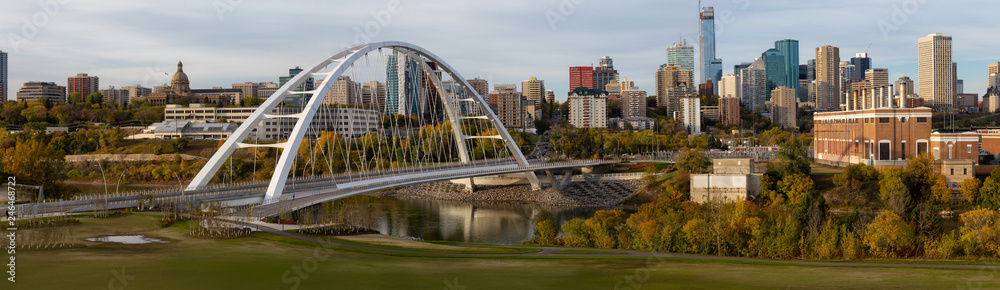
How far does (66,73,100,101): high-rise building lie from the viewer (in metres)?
149

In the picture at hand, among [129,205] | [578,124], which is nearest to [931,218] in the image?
[129,205]

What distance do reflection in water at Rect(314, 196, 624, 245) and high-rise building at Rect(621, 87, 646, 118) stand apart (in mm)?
103889

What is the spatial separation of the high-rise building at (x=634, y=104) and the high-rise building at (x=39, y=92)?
362 ft

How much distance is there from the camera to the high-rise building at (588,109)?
14162 centimetres

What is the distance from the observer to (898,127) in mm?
54375

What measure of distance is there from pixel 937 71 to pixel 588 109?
86.9 m

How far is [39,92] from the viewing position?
13038 centimetres

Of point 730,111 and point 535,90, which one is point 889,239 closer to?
point 730,111

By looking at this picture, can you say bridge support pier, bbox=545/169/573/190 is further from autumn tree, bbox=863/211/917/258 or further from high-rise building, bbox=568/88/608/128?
high-rise building, bbox=568/88/608/128

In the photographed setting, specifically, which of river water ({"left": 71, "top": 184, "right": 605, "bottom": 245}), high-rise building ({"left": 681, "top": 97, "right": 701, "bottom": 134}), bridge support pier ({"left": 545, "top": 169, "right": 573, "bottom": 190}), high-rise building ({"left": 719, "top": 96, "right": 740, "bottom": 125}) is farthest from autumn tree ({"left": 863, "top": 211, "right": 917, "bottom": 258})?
high-rise building ({"left": 719, "top": 96, "right": 740, "bottom": 125})

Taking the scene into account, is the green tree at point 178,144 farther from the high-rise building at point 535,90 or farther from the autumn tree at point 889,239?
the high-rise building at point 535,90

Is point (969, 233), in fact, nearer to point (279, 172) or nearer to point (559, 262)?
point (559, 262)

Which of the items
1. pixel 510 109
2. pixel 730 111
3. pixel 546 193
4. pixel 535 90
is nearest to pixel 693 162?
pixel 546 193

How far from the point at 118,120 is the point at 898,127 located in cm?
8947
